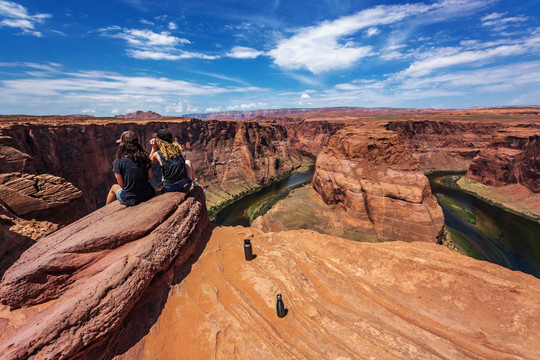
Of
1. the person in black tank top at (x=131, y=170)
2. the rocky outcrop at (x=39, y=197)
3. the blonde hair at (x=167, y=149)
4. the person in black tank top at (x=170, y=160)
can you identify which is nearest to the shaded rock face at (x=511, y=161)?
the person in black tank top at (x=170, y=160)

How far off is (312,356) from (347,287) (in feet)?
10.7

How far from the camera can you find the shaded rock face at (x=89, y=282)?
4.08m

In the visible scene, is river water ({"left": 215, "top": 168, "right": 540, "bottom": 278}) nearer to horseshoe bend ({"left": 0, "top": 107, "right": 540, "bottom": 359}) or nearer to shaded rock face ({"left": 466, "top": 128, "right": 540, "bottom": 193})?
shaded rock face ({"left": 466, "top": 128, "right": 540, "bottom": 193})

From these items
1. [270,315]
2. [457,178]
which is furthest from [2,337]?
[457,178]

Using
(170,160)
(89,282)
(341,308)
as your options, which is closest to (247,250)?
(341,308)

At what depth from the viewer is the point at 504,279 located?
9227 millimetres

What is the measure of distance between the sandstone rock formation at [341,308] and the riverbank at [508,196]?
169 feet

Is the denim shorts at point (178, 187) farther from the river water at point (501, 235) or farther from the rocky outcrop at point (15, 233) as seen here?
the river water at point (501, 235)

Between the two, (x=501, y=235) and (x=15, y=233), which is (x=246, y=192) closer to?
(x=501, y=235)

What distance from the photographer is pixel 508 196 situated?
4925 centimetres

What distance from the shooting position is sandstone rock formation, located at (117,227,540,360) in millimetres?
5176

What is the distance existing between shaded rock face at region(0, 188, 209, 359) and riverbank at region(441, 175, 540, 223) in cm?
6287

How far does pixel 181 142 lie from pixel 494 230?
71.5 m

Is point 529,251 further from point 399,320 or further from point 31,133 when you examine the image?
point 31,133
